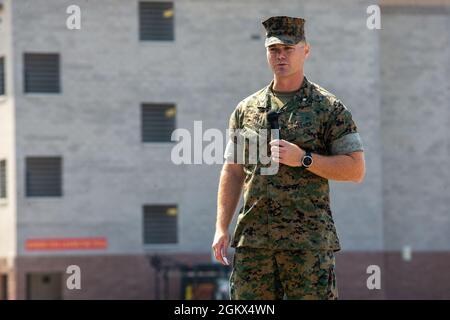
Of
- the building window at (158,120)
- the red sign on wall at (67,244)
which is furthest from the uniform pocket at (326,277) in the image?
the building window at (158,120)

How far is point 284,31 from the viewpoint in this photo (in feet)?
20.2

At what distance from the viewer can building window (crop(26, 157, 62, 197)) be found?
37.1 m

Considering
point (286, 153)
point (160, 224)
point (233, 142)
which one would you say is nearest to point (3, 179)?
point (160, 224)

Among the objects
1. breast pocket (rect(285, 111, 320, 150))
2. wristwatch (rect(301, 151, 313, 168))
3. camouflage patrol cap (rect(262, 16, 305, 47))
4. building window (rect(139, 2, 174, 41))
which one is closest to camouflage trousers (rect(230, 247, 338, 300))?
wristwatch (rect(301, 151, 313, 168))

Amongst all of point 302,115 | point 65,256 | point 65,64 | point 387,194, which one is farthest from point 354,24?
point 302,115

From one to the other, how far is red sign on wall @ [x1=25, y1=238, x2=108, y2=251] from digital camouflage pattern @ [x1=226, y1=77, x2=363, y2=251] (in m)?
31.3

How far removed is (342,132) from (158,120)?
31.9 meters

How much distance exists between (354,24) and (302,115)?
32.7 meters

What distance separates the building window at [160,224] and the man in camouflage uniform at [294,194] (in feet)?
105

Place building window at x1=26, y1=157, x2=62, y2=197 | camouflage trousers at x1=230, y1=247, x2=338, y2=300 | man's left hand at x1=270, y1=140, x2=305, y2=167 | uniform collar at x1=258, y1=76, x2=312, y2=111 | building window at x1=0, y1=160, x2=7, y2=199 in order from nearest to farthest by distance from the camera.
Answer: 1. man's left hand at x1=270, y1=140, x2=305, y2=167
2. camouflage trousers at x1=230, y1=247, x2=338, y2=300
3. uniform collar at x1=258, y1=76, x2=312, y2=111
4. building window at x1=26, y1=157, x2=62, y2=197
5. building window at x1=0, y1=160, x2=7, y2=199

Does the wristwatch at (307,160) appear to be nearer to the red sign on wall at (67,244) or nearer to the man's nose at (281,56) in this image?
the man's nose at (281,56)

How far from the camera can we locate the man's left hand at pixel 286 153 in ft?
19.6

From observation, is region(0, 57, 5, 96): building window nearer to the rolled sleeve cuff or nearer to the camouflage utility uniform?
the camouflage utility uniform
